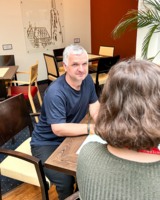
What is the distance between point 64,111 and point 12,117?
1.54ft

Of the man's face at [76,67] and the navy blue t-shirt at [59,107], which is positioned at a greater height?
the man's face at [76,67]

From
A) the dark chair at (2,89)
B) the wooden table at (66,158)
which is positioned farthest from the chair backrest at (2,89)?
the wooden table at (66,158)

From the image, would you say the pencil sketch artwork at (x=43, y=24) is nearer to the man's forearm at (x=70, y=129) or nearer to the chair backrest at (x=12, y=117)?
the chair backrest at (x=12, y=117)

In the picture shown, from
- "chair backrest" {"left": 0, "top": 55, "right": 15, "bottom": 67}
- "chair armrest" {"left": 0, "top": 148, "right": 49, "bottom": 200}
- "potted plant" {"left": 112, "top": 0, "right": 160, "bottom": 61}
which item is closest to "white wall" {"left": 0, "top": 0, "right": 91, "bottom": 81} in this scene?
"chair backrest" {"left": 0, "top": 55, "right": 15, "bottom": 67}

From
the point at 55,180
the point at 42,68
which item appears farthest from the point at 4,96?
the point at 42,68

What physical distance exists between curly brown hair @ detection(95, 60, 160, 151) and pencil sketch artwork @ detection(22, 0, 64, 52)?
4524 millimetres

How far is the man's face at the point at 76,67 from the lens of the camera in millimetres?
1365

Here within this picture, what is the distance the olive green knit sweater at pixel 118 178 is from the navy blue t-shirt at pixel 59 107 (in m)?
0.64

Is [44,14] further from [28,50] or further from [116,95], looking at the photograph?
[116,95]

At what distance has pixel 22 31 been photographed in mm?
4516

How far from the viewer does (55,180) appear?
47.0 inches

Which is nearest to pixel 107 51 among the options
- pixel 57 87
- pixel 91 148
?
pixel 57 87

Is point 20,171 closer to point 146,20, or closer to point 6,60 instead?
point 146,20

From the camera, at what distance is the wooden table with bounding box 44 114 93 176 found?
909mm
